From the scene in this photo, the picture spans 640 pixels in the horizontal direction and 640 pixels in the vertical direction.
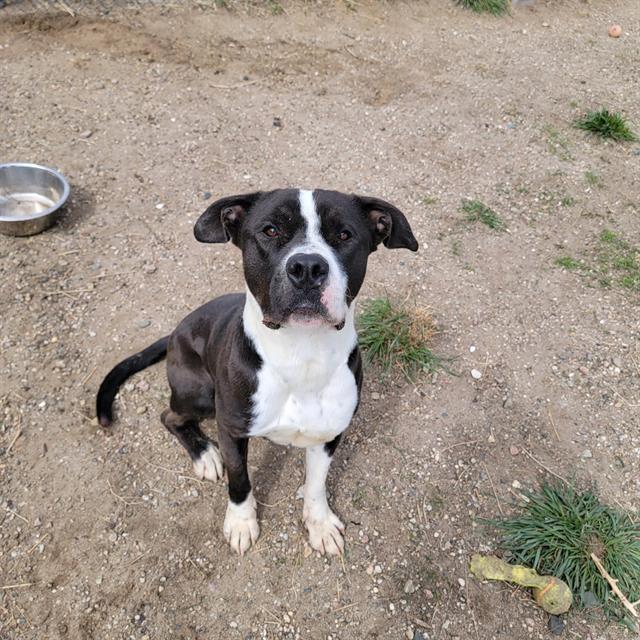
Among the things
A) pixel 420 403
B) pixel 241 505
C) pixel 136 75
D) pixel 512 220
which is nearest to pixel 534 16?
pixel 512 220

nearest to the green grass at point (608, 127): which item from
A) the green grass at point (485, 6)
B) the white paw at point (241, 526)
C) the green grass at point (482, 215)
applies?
the green grass at point (482, 215)

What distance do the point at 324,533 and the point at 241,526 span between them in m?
0.44

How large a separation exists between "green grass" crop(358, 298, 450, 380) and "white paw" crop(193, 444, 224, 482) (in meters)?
1.21

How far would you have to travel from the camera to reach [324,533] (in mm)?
3186

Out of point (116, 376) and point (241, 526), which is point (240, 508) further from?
point (116, 376)

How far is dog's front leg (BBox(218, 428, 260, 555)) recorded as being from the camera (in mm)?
2934

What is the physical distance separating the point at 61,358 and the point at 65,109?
316 centimetres

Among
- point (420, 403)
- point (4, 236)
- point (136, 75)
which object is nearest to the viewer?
point (420, 403)

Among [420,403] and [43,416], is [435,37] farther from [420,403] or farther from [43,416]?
[43,416]

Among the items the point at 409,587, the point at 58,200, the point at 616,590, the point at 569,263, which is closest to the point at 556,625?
the point at 616,590

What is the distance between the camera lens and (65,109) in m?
5.92

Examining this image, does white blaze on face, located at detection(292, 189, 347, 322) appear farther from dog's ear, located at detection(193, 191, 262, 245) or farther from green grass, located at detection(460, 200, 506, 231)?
green grass, located at detection(460, 200, 506, 231)

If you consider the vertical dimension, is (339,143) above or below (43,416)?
above

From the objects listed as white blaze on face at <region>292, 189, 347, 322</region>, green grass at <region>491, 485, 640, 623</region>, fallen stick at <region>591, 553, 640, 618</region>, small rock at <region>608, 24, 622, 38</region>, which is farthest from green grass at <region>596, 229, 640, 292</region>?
small rock at <region>608, 24, 622, 38</region>
